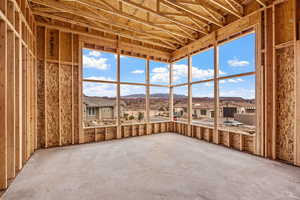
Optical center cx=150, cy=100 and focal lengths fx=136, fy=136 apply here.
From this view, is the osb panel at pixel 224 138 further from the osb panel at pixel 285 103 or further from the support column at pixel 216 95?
the osb panel at pixel 285 103

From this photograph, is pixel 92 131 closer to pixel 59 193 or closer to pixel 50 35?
pixel 59 193

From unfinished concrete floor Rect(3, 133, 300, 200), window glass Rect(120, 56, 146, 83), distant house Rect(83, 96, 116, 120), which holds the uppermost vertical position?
window glass Rect(120, 56, 146, 83)

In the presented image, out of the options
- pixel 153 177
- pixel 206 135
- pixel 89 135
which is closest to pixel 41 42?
pixel 89 135

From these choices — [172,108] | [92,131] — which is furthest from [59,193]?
[172,108]

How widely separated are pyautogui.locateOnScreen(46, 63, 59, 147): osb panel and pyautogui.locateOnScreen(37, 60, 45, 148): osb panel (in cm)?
14

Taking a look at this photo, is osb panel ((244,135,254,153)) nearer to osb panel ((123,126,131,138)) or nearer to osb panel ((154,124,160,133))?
osb panel ((154,124,160,133))

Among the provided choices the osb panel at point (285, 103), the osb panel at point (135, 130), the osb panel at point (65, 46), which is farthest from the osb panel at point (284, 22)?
the osb panel at point (65, 46)

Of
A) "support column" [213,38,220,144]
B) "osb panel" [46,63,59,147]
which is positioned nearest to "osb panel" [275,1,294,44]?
"support column" [213,38,220,144]

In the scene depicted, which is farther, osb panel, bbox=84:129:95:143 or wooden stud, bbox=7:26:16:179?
osb panel, bbox=84:129:95:143

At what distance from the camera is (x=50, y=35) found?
5895 millimetres

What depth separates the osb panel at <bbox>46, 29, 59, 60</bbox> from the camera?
5855mm

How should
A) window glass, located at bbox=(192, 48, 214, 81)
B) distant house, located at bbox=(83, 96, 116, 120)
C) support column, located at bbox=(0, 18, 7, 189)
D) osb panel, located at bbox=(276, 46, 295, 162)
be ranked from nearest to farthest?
1. support column, located at bbox=(0, 18, 7, 189)
2. osb panel, located at bbox=(276, 46, 295, 162)
3. window glass, located at bbox=(192, 48, 214, 81)
4. distant house, located at bbox=(83, 96, 116, 120)

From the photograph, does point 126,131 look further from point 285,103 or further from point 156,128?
point 285,103

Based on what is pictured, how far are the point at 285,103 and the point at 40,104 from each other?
897 cm
